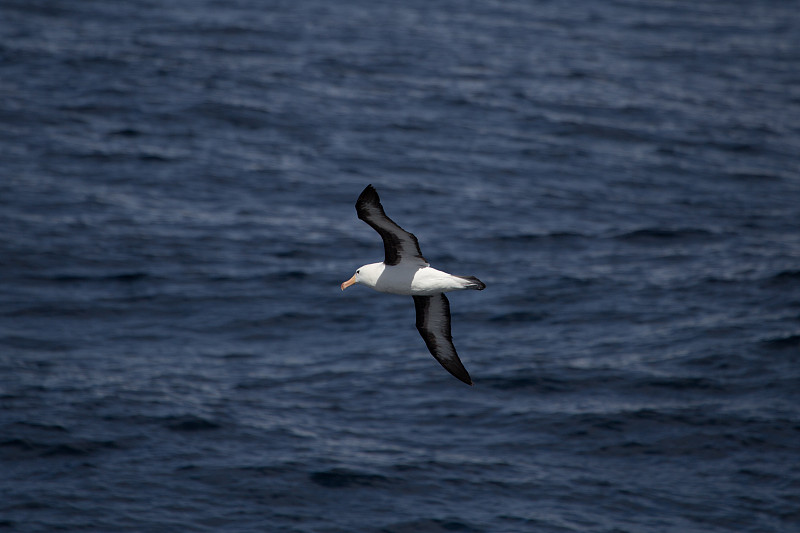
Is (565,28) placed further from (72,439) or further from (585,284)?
(72,439)

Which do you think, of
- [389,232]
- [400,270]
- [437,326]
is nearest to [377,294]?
[437,326]

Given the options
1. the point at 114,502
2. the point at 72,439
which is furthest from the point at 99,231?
the point at 114,502

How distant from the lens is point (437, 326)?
16.7m

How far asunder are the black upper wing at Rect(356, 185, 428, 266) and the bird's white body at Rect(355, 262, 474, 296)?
0.41 feet

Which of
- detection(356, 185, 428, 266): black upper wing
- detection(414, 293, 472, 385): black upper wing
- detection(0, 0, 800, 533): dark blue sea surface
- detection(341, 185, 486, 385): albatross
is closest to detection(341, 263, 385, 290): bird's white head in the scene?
detection(341, 185, 486, 385): albatross

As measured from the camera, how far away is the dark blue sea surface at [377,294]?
24484mm

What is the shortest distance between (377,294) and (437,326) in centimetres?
1551

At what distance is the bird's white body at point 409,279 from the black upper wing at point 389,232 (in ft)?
0.41

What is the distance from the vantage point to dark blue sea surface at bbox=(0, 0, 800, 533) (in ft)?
80.3

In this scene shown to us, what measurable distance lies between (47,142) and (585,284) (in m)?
22.5

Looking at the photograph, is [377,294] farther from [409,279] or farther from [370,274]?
[409,279]

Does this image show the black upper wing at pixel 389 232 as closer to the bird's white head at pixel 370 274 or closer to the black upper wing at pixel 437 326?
the bird's white head at pixel 370 274

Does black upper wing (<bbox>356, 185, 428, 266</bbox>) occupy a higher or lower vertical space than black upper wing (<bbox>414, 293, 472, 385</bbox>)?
higher

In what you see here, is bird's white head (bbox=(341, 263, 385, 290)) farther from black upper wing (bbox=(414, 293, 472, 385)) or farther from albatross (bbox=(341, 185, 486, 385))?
black upper wing (bbox=(414, 293, 472, 385))
